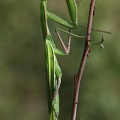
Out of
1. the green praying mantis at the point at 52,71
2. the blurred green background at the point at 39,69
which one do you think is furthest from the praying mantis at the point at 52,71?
the blurred green background at the point at 39,69

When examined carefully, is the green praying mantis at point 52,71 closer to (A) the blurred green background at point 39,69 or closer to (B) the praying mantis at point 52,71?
(B) the praying mantis at point 52,71

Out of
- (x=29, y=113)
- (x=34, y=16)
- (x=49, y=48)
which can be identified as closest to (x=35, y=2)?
(x=34, y=16)

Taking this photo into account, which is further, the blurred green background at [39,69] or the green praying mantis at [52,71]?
the blurred green background at [39,69]

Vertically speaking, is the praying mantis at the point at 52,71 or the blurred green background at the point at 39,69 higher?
the praying mantis at the point at 52,71

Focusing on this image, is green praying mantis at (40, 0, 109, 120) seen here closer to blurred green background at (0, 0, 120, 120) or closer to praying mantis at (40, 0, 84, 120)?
praying mantis at (40, 0, 84, 120)

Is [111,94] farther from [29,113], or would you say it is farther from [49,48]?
[49,48]

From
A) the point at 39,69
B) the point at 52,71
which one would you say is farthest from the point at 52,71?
the point at 39,69

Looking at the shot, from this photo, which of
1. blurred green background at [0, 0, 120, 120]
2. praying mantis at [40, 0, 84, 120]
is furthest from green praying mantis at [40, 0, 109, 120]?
blurred green background at [0, 0, 120, 120]

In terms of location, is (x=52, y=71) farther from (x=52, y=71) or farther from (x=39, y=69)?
(x=39, y=69)
